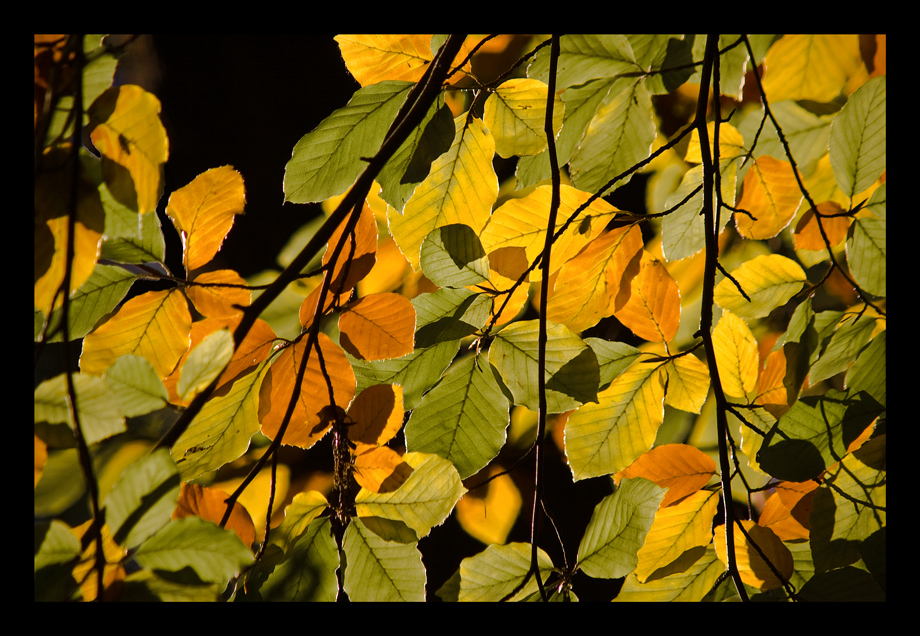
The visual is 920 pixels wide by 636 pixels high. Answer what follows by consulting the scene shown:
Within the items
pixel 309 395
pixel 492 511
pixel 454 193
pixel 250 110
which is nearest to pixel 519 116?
pixel 454 193

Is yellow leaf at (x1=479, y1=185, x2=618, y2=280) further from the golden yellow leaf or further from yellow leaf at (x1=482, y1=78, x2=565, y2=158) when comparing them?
the golden yellow leaf

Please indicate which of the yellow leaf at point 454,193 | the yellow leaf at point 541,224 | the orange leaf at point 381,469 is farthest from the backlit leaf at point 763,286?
the orange leaf at point 381,469

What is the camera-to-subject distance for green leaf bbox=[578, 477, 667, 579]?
0.49 metres

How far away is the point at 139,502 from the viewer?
325 millimetres

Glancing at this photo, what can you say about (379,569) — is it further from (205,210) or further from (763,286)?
(763,286)

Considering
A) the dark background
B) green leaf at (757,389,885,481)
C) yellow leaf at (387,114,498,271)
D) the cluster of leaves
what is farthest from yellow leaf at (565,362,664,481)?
the dark background

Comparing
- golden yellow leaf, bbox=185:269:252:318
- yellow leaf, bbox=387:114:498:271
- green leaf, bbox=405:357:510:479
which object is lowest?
green leaf, bbox=405:357:510:479

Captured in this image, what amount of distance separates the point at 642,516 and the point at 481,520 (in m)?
0.54

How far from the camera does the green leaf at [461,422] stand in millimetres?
488

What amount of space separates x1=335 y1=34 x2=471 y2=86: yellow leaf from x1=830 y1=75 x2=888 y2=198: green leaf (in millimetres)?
400

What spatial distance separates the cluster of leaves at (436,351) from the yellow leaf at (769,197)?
10cm

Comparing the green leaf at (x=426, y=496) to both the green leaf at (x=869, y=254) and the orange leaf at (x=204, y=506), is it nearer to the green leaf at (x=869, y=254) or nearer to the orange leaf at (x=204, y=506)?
the orange leaf at (x=204, y=506)

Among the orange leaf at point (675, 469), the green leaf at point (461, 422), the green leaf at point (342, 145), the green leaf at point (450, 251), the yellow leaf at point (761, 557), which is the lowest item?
the yellow leaf at point (761, 557)

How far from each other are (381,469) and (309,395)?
9cm
